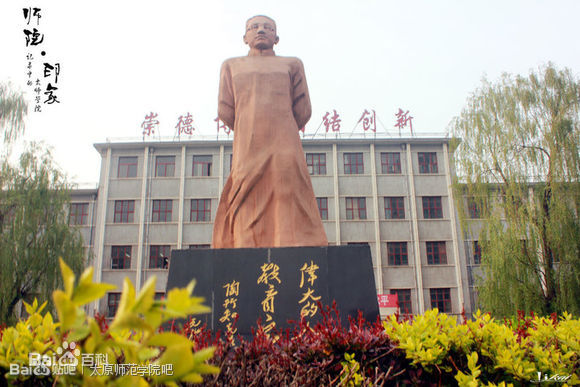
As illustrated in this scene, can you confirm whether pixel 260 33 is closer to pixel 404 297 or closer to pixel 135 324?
pixel 135 324

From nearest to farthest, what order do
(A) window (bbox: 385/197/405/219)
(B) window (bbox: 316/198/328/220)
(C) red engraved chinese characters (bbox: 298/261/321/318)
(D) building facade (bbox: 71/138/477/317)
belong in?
(C) red engraved chinese characters (bbox: 298/261/321/318)
(D) building facade (bbox: 71/138/477/317)
(B) window (bbox: 316/198/328/220)
(A) window (bbox: 385/197/405/219)

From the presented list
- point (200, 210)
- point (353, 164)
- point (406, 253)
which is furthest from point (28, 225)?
point (406, 253)

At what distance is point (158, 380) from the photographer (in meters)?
0.65

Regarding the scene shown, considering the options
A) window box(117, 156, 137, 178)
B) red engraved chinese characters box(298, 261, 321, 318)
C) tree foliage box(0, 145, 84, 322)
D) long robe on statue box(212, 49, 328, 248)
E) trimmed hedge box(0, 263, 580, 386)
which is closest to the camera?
trimmed hedge box(0, 263, 580, 386)

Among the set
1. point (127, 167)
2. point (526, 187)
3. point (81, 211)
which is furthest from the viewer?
point (127, 167)

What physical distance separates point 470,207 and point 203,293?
853cm

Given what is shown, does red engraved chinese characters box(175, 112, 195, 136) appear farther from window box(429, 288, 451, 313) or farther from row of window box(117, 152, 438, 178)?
window box(429, 288, 451, 313)

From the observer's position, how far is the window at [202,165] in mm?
A: 18797

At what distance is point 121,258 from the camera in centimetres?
1759

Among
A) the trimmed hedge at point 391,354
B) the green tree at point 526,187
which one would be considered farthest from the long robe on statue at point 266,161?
the green tree at point 526,187

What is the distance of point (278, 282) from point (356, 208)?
15.0 metres

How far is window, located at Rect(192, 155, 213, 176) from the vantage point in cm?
1880

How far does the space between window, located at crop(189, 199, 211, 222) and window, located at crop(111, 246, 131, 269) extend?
2.80 meters

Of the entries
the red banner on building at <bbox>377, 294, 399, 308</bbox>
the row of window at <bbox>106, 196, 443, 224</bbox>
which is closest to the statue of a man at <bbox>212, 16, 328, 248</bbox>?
the red banner on building at <bbox>377, 294, 399, 308</bbox>
